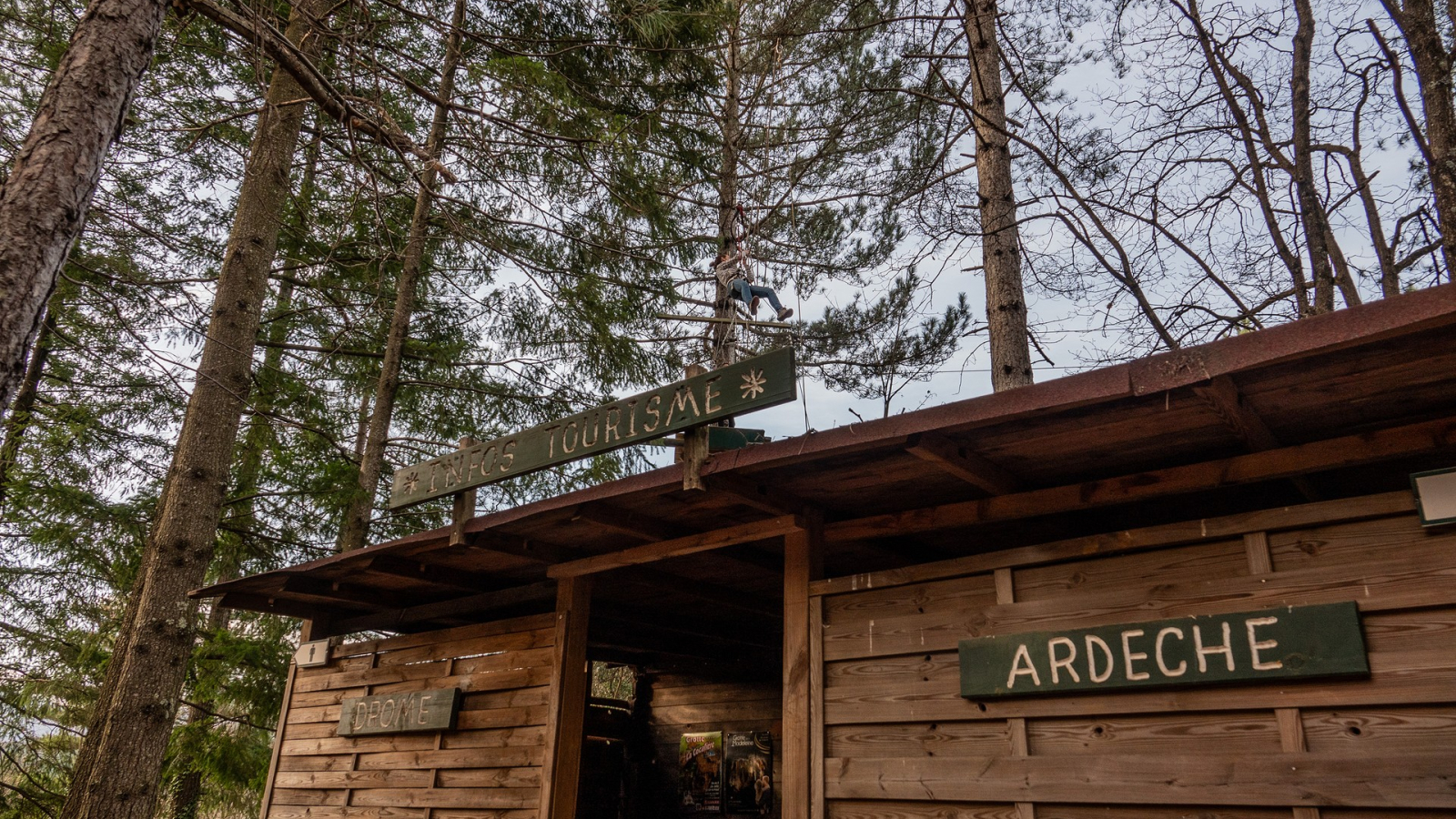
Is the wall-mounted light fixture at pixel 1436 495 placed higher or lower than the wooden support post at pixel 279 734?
higher

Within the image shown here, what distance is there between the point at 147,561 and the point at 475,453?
2843 millimetres

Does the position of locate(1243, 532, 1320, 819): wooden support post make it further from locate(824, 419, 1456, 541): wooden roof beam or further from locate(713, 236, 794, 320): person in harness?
locate(713, 236, 794, 320): person in harness

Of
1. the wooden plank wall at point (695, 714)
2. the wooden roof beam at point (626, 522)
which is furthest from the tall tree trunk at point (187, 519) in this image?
the wooden plank wall at point (695, 714)

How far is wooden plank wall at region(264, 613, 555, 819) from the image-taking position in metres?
5.84


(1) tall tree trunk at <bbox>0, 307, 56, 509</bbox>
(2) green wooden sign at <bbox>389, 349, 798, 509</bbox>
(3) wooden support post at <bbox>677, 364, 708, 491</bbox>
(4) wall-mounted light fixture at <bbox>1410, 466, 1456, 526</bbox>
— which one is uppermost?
(1) tall tree trunk at <bbox>0, 307, 56, 509</bbox>

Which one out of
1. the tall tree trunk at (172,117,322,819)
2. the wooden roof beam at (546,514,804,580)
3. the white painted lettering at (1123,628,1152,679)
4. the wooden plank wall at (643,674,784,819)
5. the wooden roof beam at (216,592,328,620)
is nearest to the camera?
the white painted lettering at (1123,628,1152,679)

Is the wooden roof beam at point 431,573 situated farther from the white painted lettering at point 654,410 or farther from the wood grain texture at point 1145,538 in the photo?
the wood grain texture at point 1145,538

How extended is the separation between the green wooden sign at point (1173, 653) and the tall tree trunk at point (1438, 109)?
3.57 m

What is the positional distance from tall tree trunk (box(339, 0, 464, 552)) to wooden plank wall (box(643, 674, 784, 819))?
11.2 ft

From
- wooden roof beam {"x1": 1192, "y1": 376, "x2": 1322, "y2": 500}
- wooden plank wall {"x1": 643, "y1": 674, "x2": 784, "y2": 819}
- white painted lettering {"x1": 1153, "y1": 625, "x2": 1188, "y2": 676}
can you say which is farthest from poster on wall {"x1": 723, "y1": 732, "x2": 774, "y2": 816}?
wooden roof beam {"x1": 1192, "y1": 376, "x2": 1322, "y2": 500}

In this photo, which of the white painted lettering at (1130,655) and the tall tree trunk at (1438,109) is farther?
the tall tree trunk at (1438,109)

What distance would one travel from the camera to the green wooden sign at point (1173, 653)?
313 cm

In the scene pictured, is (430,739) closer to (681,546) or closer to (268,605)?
(268,605)

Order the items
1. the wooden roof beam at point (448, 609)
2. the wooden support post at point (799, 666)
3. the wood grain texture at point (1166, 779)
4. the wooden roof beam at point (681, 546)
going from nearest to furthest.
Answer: the wood grain texture at point (1166, 779), the wooden support post at point (799, 666), the wooden roof beam at point (681, 546), the wooden roof beam at point (448, 609)
